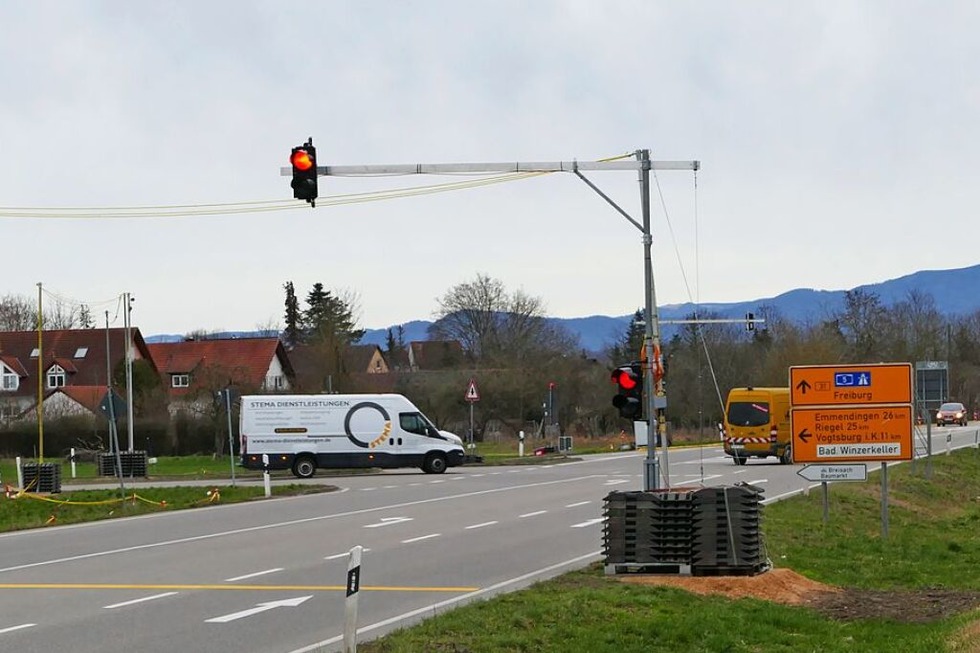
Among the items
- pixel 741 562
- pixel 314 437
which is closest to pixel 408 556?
pixel 741 562

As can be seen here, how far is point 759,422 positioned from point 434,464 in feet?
37.5

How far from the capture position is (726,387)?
225ft

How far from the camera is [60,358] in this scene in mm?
97562

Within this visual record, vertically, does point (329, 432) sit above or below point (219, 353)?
below

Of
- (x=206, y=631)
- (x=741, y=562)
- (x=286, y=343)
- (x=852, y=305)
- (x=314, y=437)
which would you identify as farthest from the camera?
(x=286, y=343)

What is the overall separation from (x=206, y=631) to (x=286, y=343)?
402 feet

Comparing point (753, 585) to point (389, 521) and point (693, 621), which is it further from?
point (389, 521)

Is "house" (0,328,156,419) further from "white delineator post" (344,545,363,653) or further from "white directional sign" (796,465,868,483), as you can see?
"white delineator post" (344,545,363,653)

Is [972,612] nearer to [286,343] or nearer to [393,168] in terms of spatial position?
[393,168]

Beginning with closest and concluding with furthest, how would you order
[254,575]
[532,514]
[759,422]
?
[254,575] < [532,514] < [759,422]

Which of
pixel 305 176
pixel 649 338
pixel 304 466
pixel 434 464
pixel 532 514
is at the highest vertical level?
pixel 305 176

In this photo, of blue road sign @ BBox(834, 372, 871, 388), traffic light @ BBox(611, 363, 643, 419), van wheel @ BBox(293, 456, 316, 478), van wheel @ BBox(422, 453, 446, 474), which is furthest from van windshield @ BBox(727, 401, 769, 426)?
traffic light @ BBox(611, 363, 643, 419)

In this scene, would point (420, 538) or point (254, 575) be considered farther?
point (420, 538)

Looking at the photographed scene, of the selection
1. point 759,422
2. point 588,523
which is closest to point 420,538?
point 588,523
